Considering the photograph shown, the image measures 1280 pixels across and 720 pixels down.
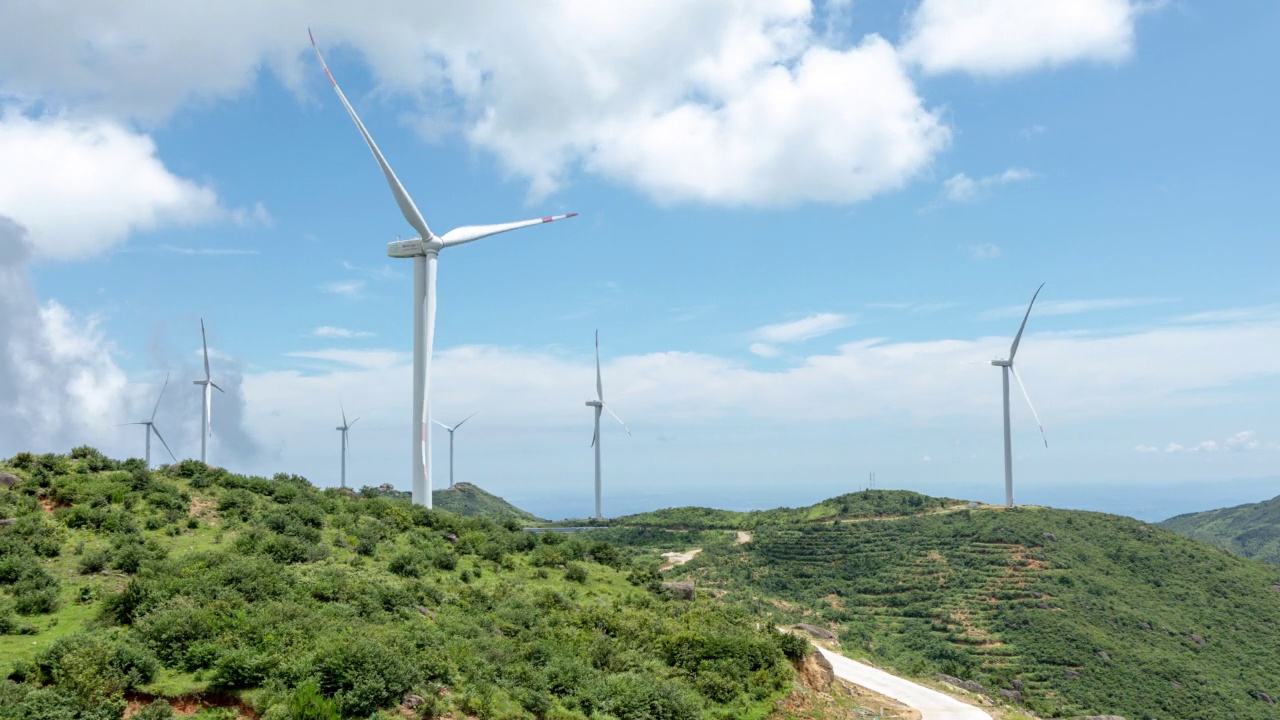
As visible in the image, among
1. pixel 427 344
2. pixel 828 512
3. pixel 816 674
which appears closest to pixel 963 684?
pixel 816 674

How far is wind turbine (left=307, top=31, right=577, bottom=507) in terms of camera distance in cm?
5356

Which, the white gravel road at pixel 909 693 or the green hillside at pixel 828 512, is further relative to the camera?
the green hillside at pixel 828 512

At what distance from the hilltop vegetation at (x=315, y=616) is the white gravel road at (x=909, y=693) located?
7871mm

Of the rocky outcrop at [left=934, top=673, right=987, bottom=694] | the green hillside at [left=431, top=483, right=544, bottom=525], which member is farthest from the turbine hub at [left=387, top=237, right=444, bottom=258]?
the green hillside at [left=431, top=483, right=544, bottom=525]

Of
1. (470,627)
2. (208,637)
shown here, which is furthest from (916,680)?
(208,637)

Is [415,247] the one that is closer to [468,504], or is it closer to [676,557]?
[676,557]

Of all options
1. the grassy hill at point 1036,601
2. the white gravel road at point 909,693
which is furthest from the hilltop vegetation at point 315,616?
the grassy hill at point 1036,601

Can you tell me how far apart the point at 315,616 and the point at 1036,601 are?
239 feet

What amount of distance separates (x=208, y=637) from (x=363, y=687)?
5.72 metres

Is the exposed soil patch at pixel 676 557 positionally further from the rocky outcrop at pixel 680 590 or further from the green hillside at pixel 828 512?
the rocky outcrop at pixel 680 590

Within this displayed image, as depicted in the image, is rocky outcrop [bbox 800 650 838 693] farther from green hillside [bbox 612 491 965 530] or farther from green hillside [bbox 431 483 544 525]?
green hillside [bbox 431 483 544 525]

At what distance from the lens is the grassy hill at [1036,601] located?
63.1 metres

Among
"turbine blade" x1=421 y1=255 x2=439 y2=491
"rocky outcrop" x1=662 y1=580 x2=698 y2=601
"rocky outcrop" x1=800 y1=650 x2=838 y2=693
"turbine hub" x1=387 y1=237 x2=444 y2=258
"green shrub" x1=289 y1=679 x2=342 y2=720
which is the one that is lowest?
"rocky outcrop" x1=800 y1=650 x2=838 y2=693

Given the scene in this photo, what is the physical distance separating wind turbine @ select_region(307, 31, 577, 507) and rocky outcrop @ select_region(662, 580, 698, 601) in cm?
1795
